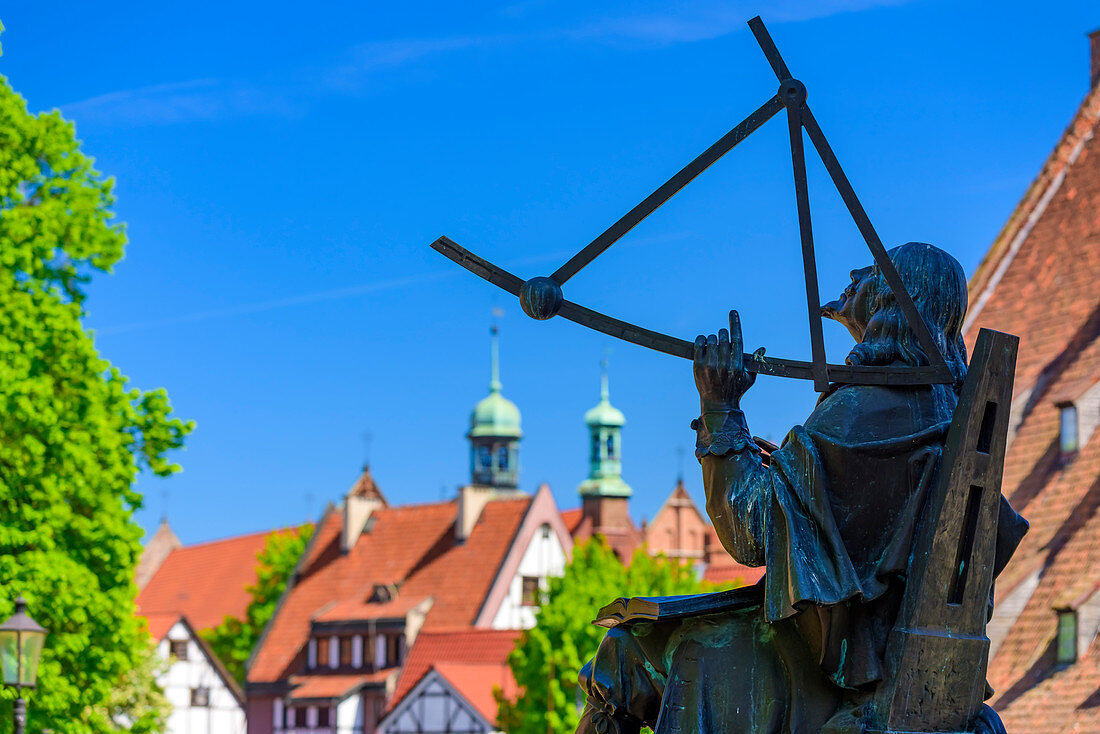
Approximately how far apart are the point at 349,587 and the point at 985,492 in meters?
60.2

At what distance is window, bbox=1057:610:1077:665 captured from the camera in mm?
26859

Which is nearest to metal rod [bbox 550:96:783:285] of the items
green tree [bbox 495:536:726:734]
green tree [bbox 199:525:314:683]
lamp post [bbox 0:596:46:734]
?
lamp post [bbox 0:596:46:734]

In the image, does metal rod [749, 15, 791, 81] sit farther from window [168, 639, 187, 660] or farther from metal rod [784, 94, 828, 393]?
window [168, 639, 187, 660]

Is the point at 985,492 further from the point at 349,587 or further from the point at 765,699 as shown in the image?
the point at 349,587

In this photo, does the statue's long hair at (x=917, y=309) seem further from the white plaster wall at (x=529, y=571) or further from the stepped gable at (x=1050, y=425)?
the white plaster wall at (x=529, y=571)

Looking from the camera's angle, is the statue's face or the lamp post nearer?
the statue's face

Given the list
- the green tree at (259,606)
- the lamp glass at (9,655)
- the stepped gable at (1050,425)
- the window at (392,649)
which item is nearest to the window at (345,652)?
the window at (392,649)

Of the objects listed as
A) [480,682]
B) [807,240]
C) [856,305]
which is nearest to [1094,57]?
[480,682]

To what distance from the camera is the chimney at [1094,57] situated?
1329 inches

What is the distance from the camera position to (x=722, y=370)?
541cm

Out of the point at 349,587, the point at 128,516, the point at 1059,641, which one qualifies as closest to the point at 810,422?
the point at 128,516

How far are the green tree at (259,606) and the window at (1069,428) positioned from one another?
153 feet

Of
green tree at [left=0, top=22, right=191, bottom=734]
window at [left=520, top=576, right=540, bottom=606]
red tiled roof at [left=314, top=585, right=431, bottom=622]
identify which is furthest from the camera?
red tiled roof at [left=314, top=585, right=431, bottom=622]

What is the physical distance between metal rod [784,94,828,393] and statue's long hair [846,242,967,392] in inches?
9.5
